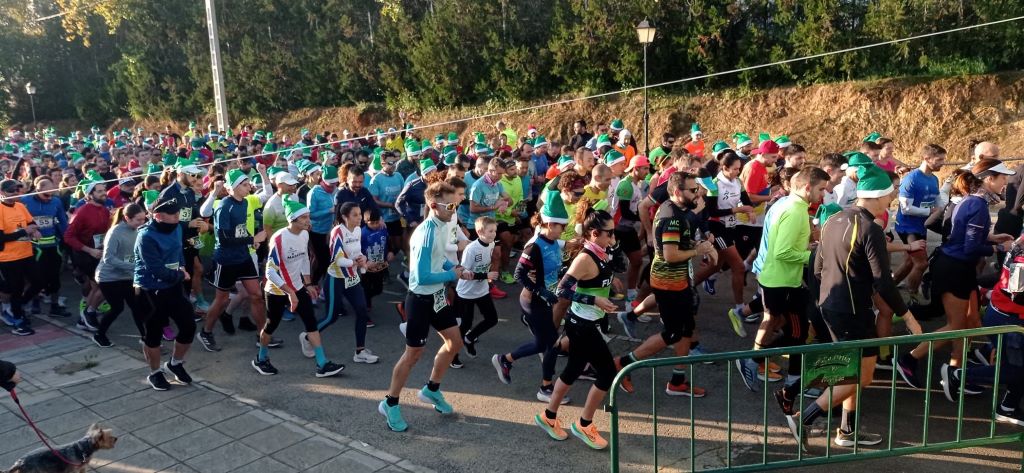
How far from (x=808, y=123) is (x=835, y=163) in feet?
36.1

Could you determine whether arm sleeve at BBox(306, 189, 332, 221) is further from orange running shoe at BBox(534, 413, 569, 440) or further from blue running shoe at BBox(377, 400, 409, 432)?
orange running shoe at BBox(534, 413, 569, 440)

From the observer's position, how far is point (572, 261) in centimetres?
598

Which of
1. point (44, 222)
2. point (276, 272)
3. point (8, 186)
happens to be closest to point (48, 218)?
point (44, 222)

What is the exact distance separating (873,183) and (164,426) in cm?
575

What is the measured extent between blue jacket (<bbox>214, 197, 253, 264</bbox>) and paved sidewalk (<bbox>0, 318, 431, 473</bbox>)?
1375mm

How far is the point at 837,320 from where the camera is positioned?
206 inches

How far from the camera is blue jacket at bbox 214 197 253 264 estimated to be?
790 centimetres

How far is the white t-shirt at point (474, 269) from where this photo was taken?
7137 mm

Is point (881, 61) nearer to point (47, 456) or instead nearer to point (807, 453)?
point (807, 453)

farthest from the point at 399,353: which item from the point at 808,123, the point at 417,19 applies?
the point at 417,19

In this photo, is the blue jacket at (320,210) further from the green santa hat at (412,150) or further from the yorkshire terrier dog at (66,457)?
the yorkshire terrier dog at (66,457)

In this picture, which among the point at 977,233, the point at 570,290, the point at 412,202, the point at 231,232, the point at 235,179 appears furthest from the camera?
the point at 412,202

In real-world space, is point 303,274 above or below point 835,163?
below

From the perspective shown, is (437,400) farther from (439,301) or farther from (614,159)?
(614,159)
